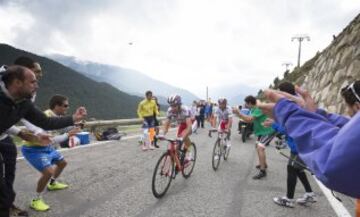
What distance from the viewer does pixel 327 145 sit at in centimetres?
120

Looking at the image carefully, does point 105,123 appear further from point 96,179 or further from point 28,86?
point 28,86

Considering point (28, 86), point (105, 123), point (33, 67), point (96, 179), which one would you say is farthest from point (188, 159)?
point (105, 123)

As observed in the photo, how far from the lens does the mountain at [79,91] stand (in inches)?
4230

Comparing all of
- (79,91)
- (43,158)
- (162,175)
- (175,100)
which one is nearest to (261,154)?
(175,100)

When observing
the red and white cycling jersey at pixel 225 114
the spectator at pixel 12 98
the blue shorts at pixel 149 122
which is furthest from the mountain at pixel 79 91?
the spectator at pixel 12 98

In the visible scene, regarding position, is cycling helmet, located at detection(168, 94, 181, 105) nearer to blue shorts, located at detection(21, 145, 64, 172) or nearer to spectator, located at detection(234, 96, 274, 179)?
spectator, located at detection(234, 96, 274, 179)

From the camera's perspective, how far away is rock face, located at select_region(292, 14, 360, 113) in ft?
51.1

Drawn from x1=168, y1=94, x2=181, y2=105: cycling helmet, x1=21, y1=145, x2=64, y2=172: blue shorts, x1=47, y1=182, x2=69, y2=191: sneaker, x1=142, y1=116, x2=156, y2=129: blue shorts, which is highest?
x1=168, y1=94, x2=181, y2=105: cycling helmet

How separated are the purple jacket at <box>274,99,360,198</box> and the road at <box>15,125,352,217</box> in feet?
13.6

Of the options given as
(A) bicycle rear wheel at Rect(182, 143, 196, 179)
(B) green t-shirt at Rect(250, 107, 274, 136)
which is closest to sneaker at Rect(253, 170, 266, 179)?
(B) green t-shirt at Rect(250, 107, 274, 136)

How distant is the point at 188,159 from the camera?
25.4 feet

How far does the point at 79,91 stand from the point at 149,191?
387 ft

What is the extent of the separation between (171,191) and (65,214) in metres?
2.22

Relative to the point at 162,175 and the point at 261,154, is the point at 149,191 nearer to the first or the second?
the point at 162,175
